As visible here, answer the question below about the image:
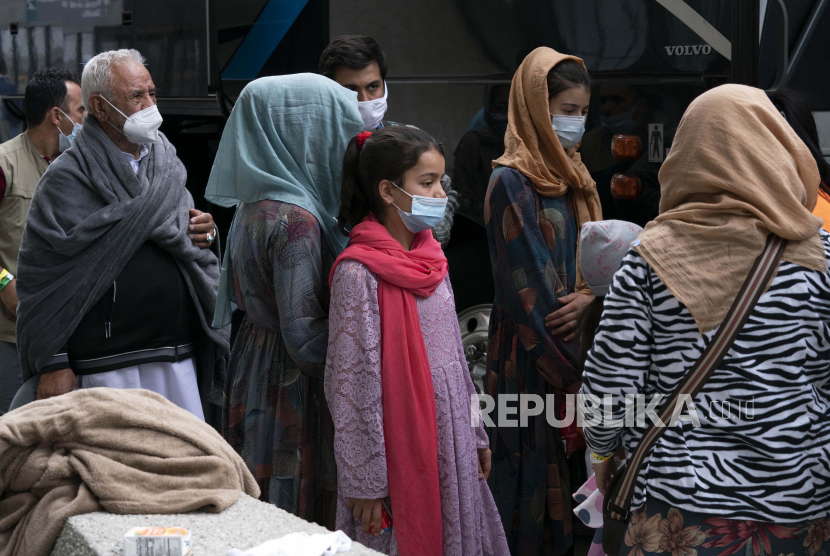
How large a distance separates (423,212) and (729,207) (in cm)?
92

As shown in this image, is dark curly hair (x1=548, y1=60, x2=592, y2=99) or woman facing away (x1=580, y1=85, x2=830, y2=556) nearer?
woman facing away (x1=580, y1=85, x2=830, y2=556)

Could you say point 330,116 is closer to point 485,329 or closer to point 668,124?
point 668,124

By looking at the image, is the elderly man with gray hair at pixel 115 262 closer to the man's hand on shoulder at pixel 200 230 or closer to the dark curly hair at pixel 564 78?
the man's hand on shoulder at pixel 200 230

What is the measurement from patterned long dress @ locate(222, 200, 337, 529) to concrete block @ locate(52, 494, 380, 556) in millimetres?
886

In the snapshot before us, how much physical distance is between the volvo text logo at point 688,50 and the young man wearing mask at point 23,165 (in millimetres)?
2771

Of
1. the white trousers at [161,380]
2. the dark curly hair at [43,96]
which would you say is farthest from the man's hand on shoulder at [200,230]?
the dark curly hair at [43,96]

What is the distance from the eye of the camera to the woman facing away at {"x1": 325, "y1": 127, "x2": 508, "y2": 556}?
234 centimetres

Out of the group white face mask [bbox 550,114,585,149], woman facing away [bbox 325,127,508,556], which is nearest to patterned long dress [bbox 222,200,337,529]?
woman facing away [bbox 325,127,508,556]

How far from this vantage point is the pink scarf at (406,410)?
234cm

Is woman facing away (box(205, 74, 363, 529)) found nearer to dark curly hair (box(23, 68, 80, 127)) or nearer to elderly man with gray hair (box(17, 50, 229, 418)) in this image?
elderly man with gray hair (box(17, 50, 229, 418))

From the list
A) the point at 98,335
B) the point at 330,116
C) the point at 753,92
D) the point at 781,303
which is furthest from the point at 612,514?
the point at 98,335

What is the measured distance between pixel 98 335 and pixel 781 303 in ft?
7.16

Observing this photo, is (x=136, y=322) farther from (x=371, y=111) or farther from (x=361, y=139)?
(x=371, y=111)

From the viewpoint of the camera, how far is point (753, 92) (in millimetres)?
1948
